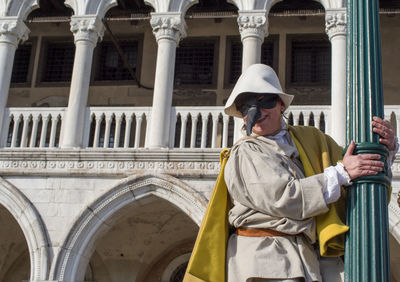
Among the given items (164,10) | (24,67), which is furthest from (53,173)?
(24,67)

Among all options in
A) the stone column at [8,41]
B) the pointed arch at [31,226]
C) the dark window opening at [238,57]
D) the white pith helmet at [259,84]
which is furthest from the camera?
the dark window opening at [238,57]

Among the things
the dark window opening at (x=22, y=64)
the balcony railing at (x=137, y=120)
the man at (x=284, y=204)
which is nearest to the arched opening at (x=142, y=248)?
the balcony railing at (x=137, y=120)

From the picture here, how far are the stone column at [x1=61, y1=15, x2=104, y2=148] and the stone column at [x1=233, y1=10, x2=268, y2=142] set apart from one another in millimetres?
2256

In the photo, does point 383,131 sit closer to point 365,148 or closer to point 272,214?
point 365,148

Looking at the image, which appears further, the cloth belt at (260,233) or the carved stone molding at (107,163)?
the carved stone molding at (107,163)

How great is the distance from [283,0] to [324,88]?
166 centimetres

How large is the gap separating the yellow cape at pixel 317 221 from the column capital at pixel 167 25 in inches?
304

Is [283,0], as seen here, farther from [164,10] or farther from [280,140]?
[280,140]

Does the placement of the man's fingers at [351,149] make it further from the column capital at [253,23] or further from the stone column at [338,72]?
the column capital at [253,23]

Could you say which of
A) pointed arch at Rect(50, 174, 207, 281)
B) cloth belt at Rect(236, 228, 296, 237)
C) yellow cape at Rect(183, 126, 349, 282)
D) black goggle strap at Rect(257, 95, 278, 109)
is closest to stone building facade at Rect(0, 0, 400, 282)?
pointed arch at Rect(50, 174, 207, 281)

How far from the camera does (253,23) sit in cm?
1061

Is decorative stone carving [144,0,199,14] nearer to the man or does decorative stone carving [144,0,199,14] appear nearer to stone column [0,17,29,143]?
stone column [0,17,29,143]

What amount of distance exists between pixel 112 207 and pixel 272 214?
23.6 feet

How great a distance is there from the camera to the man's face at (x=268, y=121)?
124 inches
